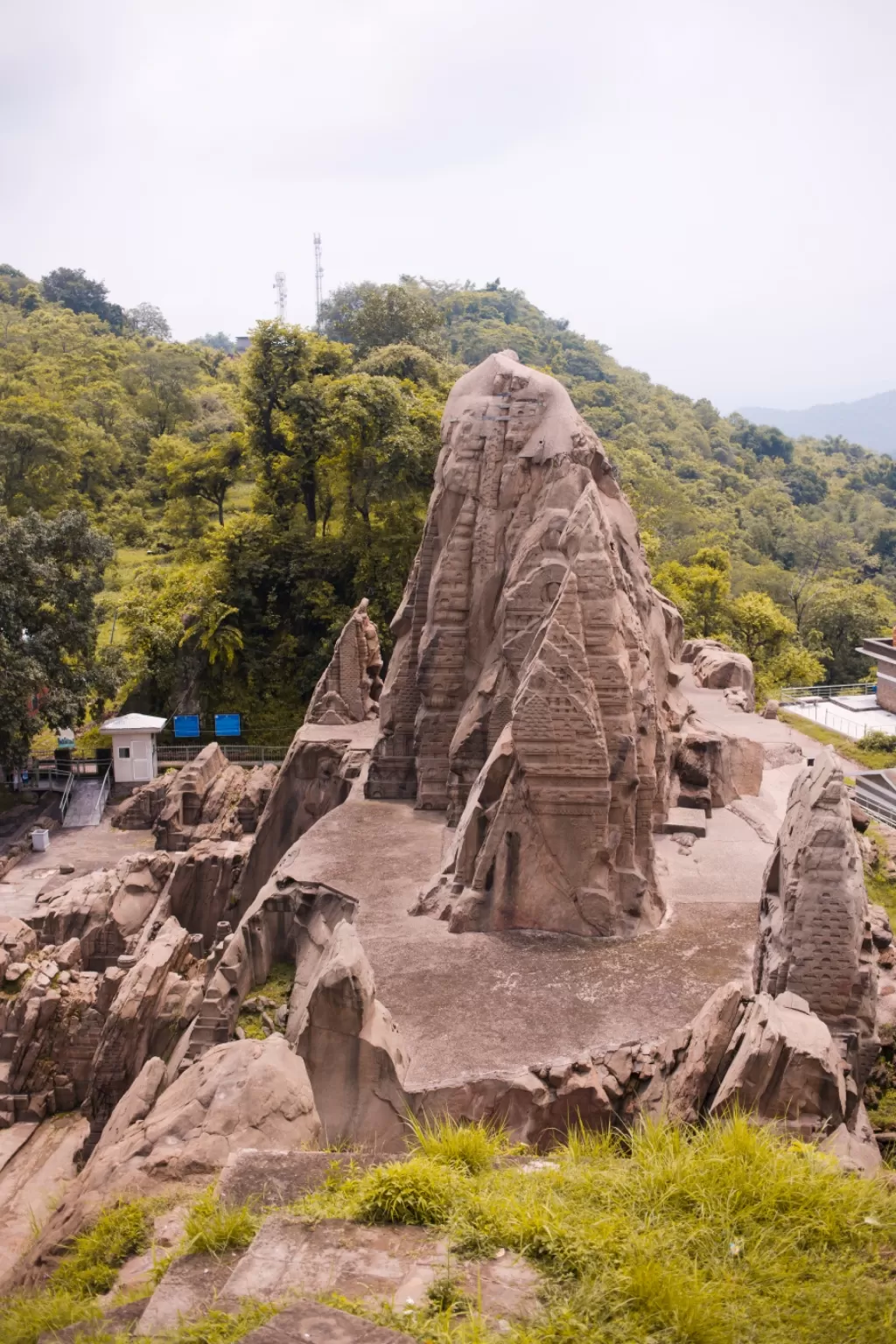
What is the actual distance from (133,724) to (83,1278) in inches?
894

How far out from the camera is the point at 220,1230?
5836 mm

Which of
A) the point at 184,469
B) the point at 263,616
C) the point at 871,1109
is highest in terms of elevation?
the point at 184,469

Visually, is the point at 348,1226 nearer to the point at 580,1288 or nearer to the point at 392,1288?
the point at 392,1288

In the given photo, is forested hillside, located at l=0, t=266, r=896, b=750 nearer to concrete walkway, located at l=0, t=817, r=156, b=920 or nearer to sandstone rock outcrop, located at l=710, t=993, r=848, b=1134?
concrete walkway, located at l=0, t=817, r=156, b=920

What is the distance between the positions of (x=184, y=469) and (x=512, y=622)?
24.6 meters

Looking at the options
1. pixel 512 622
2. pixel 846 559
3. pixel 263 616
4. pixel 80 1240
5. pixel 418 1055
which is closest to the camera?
pixel 80 1240

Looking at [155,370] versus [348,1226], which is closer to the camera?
[348,1226]

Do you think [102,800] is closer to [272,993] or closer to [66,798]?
[66,798]

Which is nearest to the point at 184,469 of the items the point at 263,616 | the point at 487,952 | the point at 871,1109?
the point at 263,616

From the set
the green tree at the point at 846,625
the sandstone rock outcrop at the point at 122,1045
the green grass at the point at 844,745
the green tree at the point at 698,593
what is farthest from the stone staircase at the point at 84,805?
the green tree at the point at 846,625

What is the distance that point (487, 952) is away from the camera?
12117 mm

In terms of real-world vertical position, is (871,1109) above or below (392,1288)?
below

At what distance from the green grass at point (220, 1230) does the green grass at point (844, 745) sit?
23.9 metres

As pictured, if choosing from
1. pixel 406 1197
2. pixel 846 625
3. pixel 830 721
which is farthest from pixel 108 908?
pixel 846 625
